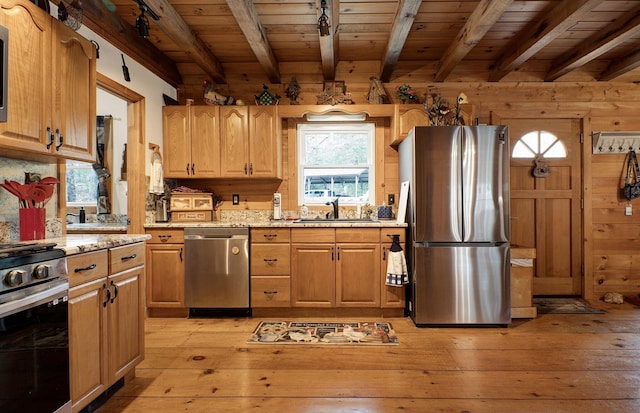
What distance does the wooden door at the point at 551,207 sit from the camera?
3863 millimetres

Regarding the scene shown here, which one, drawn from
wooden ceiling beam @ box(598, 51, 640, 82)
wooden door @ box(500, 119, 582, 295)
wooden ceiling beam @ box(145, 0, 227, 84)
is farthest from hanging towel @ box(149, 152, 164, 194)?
wooden ceiling beam @ box(598, 51, 640, 82)

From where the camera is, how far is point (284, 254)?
10.7 feet

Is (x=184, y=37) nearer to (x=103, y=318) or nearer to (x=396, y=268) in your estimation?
(x=103, y=318)

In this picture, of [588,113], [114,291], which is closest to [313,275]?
[114,291]

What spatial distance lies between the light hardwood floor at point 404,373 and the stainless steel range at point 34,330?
534mm

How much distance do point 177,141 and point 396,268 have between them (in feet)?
8.52

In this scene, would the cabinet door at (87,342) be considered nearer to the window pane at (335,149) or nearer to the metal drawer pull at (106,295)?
the metal drawer pull at (106,295)

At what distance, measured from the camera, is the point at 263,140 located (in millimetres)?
3594

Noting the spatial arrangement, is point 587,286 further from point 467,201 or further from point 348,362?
point 348,362

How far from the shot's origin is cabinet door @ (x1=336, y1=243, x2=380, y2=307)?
3.23m

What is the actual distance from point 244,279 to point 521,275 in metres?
2.64

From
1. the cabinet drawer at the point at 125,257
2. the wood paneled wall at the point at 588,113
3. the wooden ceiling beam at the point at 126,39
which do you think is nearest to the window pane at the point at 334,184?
the wood paneled wall at the point at 588,113

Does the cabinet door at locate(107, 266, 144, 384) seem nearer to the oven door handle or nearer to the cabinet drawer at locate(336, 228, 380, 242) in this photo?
the oven door handle

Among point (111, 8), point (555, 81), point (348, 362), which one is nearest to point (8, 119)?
point (111, 8)
